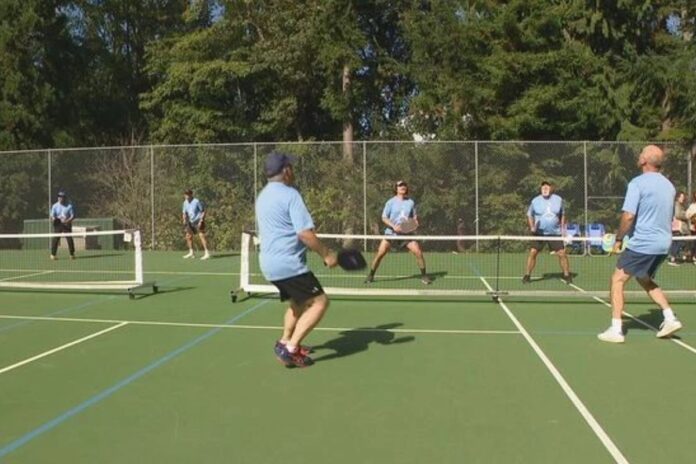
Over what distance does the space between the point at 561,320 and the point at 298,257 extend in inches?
172

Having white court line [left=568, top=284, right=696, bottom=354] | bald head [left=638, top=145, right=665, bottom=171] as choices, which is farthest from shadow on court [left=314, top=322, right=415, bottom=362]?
bald head [left=638, top=145, right=665, bottom=171]

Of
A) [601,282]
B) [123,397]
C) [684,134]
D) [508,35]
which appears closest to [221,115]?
[508,35]

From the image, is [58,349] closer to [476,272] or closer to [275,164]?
[275,164]

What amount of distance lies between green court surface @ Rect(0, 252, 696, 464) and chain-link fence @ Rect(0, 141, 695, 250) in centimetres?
1138

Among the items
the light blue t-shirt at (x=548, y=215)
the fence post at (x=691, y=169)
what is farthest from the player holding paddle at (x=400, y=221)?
the fence post at (x=691, y=169)

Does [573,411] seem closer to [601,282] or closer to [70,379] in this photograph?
[70,379]

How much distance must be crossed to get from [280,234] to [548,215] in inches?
299

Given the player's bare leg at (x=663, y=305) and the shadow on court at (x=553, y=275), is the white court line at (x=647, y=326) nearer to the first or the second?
the player's bare leg at (x=663, y=305)

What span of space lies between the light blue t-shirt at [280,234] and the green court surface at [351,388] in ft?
3.18

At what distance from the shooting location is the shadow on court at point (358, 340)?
7.59 meters

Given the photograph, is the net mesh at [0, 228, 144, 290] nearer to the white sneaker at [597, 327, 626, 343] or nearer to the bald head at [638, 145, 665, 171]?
the white sneaker at [597, 327, 626, 343]

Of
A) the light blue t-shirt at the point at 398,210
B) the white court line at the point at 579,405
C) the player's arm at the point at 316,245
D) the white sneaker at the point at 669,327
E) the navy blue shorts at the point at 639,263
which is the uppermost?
the light blue t-shirt at the point at 398,210

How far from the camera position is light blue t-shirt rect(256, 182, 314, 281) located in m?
6.47

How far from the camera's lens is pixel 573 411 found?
5.45 meters
